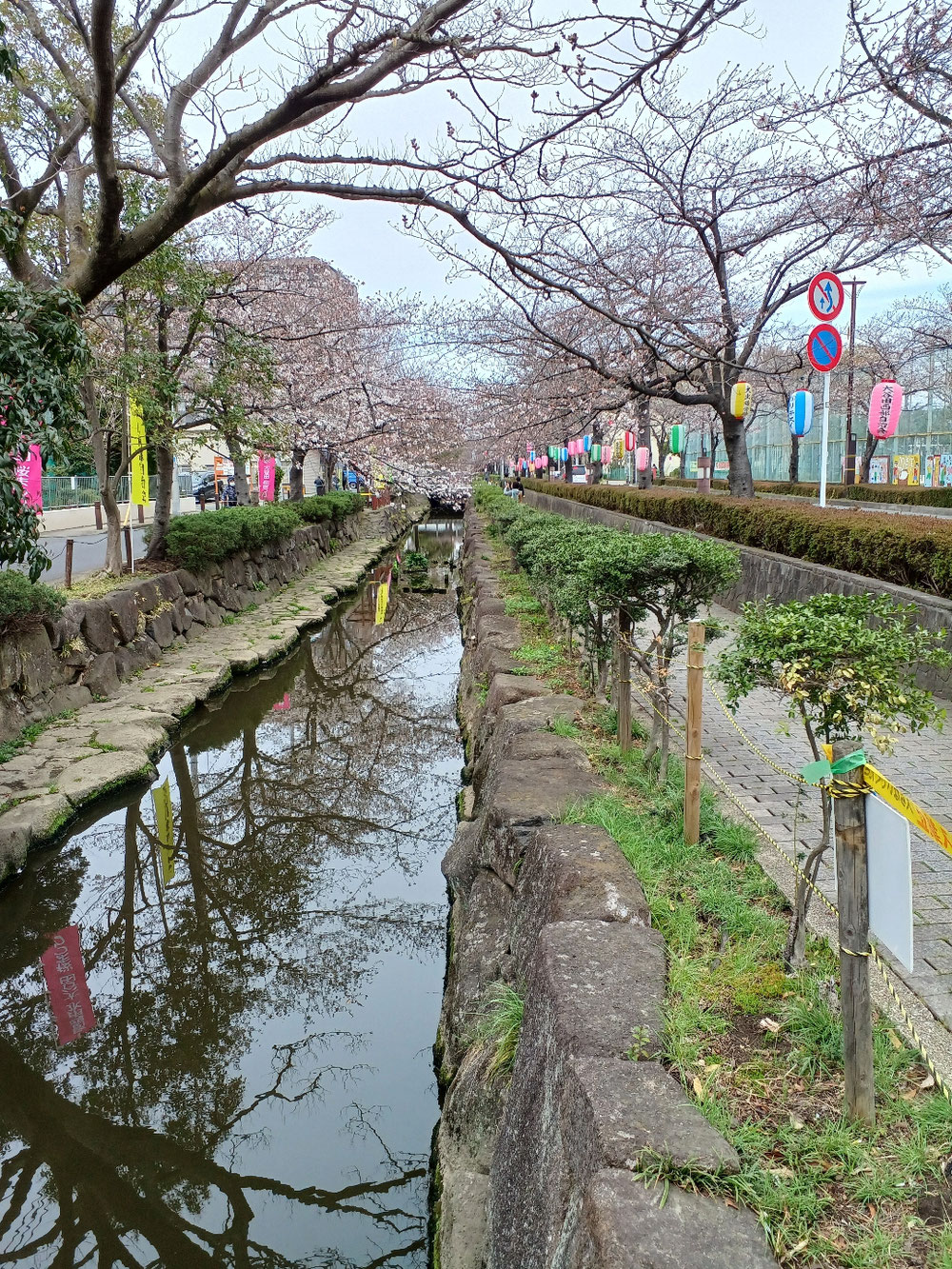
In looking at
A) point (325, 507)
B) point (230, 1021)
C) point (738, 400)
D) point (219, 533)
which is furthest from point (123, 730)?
point (325, 507)

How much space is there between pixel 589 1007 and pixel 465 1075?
1.20m

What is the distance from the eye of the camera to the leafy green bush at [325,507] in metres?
22.4

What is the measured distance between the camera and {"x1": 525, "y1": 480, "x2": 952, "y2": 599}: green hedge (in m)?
7.71

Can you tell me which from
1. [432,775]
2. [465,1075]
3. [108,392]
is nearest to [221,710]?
[432,775]

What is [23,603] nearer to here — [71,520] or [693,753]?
[693,753]

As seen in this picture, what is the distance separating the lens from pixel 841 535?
30.3 feet

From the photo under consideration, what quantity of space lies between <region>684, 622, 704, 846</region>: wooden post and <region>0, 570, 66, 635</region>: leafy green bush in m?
5.91

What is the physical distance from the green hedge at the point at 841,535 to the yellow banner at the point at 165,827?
21.3 ft

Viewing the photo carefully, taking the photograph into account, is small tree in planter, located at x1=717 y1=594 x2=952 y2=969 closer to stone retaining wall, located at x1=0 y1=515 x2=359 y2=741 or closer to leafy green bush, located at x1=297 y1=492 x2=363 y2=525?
stone retaining wall, located at x1=0 y1=515 x2=359 y2=741

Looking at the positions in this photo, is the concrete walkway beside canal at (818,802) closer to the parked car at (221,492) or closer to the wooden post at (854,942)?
the wooden post at (854,942)

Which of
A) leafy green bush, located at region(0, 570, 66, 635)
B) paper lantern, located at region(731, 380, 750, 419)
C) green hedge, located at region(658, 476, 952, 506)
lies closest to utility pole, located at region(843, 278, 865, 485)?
green hedge, located at region(658, 476, 952, 506)

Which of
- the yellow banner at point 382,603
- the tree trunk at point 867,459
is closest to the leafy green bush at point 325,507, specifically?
the yellow banner at point 382,603

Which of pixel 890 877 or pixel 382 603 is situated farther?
pixel 382 603

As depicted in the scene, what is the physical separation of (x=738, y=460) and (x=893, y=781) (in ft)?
37.0
